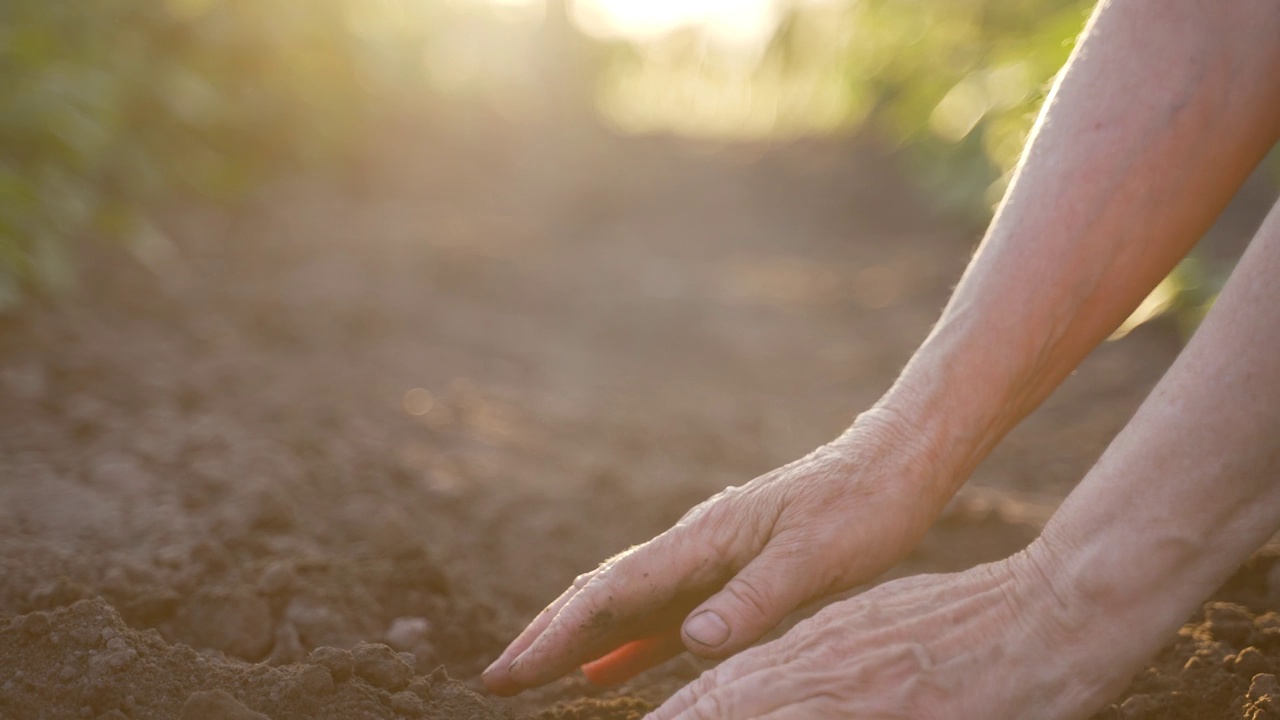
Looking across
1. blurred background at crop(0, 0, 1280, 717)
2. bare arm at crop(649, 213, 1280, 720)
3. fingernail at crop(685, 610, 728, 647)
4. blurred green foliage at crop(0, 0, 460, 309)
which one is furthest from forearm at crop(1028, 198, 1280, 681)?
blurred green foliage at crop(0, 0, 460, 309)

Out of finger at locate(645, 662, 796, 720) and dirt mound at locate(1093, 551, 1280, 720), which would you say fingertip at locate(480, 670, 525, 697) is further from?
dirt mound at locate(1093, 551, 1280, 720)

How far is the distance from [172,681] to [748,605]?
75 cm

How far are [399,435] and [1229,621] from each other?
6.05ft

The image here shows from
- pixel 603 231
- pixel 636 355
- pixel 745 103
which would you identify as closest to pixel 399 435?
pixel 636 355

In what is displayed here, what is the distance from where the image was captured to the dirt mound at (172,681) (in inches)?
48.0

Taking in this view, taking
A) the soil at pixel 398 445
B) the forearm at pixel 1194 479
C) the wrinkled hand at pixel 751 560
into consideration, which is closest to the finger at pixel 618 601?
the wrinkled hand at pixel 751 560

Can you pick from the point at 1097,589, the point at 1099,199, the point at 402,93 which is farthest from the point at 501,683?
the point at 402,93

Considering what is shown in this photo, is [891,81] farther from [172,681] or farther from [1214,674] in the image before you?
[172,681]

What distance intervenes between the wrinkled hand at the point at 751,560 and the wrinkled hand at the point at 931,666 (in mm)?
104

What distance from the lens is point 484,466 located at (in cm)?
243

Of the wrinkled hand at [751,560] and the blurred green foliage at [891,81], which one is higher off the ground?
the blurred green foliage at [891,81]

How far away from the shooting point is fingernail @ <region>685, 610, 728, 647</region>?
1273 millimetres

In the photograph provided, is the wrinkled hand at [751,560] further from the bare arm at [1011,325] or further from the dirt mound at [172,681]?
the dirt mound at [172,681]

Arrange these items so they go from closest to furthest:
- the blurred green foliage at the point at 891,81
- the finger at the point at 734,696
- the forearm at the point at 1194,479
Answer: the forearm at the point at 1194,479
the finger at the point at 734,696
the blurred green foliage at the point at 891,81
